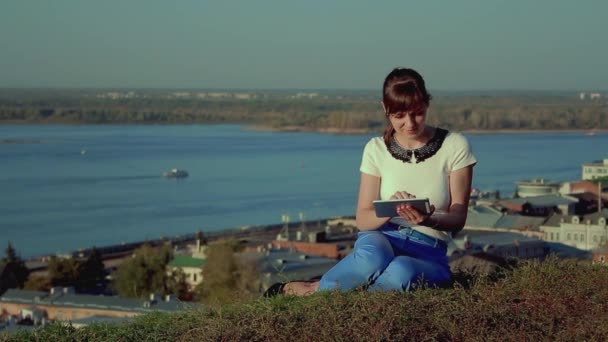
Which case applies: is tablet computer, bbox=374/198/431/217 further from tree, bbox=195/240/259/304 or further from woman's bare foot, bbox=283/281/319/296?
tree, bbox=195/240/259/304

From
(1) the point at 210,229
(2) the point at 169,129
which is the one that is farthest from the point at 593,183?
(2) the point at 169,129

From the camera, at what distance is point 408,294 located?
1835 mm

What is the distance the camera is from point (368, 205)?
2.00m

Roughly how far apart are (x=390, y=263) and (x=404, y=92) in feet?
0.88

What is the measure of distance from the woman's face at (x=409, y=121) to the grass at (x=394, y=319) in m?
0.25

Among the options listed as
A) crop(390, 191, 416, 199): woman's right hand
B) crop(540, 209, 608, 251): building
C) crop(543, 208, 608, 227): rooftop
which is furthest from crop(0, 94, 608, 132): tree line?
crop(390, 191, 416, 199): woman's right hand

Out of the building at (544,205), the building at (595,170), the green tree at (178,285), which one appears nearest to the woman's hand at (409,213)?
the green tree at (178,285)

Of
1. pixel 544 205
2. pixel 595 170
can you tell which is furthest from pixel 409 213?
pixel 595 170

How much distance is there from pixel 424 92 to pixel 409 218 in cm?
21

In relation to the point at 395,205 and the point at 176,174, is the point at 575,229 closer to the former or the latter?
the point at 395,205

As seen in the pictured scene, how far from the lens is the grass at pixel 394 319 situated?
5.26 ft

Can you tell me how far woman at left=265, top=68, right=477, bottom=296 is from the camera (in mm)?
1954

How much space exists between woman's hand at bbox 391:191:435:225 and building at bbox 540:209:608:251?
12819 mm

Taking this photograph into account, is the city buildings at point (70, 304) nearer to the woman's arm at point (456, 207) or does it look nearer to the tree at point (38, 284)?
the tree at point (38, 284)
